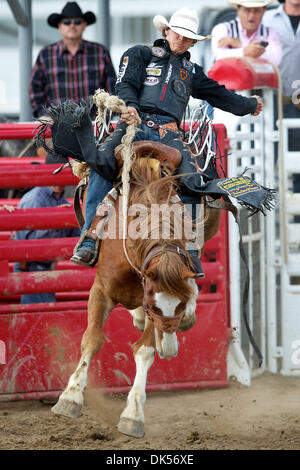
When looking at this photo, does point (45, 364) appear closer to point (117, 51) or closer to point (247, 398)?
point (247, 398)

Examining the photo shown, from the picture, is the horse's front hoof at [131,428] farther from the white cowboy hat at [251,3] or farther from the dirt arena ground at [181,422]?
the white cowboy hat at [251,3]

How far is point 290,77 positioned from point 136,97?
9.34 feet

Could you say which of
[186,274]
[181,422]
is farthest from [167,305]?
[181,422]

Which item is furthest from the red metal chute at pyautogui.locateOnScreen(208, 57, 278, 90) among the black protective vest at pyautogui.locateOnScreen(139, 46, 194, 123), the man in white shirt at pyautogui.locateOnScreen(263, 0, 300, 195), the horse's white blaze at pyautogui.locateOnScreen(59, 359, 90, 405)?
the horse's white blaze at pyautogui.locateOnScreen(59, 359, 90, 405)

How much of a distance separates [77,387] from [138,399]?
1.29ft

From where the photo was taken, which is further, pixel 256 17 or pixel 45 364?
pixel 256 17

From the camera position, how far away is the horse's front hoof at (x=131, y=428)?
4223mm

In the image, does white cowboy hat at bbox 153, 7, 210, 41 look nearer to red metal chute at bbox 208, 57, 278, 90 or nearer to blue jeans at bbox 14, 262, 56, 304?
red metal chute at bbox 208, 57, 278, 90

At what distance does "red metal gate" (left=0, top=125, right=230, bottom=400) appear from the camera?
5.53 meters

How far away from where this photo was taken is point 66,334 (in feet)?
18.5

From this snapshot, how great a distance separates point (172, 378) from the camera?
580cm

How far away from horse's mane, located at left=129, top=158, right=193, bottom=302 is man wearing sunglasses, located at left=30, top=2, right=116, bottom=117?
3.31 meters

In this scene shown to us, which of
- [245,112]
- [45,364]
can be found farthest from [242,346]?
[245,112]

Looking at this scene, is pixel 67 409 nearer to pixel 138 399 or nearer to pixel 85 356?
pixel 85 356
